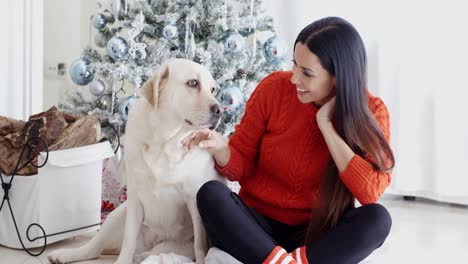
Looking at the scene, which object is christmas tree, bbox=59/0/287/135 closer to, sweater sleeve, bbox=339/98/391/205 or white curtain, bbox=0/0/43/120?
white curtain, bbox=0/0/43/120

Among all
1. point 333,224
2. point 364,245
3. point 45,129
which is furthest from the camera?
point 45,129

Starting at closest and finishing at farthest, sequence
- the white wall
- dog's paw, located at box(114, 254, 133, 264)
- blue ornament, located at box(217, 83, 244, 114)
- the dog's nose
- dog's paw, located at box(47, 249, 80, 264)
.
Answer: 1. the dog's nose
2. dog's paw, located at box(114, 254, 133, 264)
3. dog's paw, located at box(47, 249, 80, 264)
4. blue ornament, located at box(217, 83, 244, 114)
5. the white wall

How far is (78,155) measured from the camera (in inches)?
85.8

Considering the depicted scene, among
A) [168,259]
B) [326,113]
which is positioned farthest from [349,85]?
[168,259]

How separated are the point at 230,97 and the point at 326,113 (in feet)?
3.81

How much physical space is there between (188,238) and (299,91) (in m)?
0.62

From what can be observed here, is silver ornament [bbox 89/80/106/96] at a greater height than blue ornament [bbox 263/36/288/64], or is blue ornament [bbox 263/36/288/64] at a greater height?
blue ornament [bbox 263/36/288/64]

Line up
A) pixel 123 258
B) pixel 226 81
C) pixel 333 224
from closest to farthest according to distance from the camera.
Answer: pixel 333 224, pixel 123 258, pixel 226 81

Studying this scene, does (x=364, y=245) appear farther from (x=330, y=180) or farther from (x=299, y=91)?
(x=299, y=91)

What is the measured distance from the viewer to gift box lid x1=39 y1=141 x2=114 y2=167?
2.10 meters

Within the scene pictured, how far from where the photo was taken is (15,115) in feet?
9.89

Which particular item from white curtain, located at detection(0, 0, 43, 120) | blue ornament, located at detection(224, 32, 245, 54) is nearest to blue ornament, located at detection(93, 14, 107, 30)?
white curtain, located at detection(0, 0, 43, 120)

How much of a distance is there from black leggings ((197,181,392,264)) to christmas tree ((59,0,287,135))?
1213 mm

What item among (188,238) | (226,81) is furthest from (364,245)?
(226,81)
